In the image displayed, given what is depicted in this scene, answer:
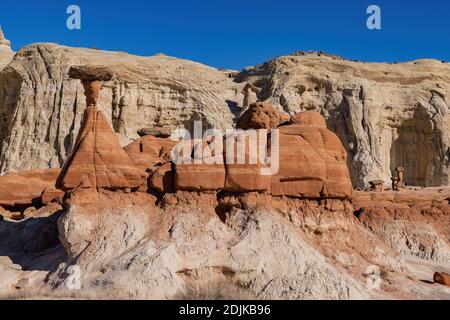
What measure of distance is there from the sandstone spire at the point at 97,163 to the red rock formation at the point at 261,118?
18.1 ft

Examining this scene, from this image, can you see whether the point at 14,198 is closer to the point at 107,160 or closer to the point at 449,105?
the point at 107,160

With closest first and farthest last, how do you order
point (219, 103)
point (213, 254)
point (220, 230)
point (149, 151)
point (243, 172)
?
point (213, 254) < point (220, 230) < point (243, 172) < point (149, 151) < point (219, 103)

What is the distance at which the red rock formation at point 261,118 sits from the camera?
20297 millimetres

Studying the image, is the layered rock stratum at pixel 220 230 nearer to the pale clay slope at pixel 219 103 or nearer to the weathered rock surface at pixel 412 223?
the weathered rock surface at pixel 412 223

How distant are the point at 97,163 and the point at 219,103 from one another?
104 feet

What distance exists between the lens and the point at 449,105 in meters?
47.5

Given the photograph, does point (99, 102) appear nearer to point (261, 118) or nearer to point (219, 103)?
point (219, 103)

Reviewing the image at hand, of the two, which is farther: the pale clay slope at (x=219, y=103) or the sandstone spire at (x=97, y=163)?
the pale clay slope at (x=219, y=103)

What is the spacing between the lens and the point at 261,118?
2041 centimetres

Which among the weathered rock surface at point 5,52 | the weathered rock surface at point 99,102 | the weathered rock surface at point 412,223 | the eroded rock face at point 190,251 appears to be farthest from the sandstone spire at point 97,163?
the weathered rock surface at point 5,52

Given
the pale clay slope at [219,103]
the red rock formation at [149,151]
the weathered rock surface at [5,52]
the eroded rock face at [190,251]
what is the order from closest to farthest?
1. the eroded rock face at [190,251]
2. the red rock formation at [149,151]
3. the pale clay slope at [219,103]
4. the weathered rock surface at [5,52]

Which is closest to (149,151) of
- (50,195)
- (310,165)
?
(50,195)

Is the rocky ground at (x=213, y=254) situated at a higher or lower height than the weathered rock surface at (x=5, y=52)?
lower

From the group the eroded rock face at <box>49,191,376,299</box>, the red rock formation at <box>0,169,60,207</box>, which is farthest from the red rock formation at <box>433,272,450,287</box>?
the red rock formation at <box>0,169,60,207</box>
